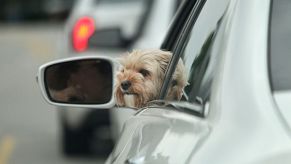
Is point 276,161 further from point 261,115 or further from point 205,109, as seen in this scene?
point 205,109

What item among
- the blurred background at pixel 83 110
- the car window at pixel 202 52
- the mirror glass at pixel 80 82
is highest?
the car window at pixel 202 52

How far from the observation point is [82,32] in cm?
1116

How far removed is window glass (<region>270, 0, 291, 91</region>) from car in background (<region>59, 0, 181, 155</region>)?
6.28 meters

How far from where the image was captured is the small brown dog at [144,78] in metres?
3.33

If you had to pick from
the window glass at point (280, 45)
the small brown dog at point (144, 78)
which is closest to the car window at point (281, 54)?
the window glass at point (280, 45)

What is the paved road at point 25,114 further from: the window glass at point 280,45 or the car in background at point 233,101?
the window glass at point 280,45

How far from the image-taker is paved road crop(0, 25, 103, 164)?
13117mm

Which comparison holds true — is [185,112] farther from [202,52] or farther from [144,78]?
[144,78]

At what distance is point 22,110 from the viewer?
58.0ft

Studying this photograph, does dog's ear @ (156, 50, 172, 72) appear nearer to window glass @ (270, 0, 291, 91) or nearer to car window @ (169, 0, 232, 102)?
car window @ (169, 0, 232, 102)

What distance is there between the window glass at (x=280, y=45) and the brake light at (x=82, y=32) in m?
8.09

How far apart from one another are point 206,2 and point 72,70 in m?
0.57

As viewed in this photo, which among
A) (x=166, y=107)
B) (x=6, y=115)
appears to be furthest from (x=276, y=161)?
(x=6, y=115)

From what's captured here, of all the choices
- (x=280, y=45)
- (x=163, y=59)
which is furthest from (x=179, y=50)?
(x=280, y=45)
